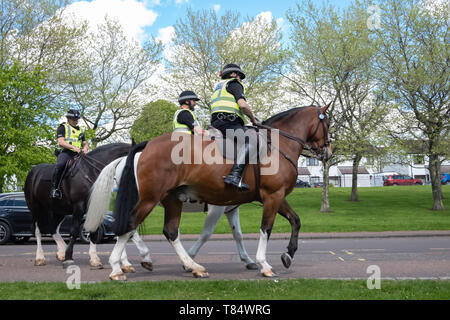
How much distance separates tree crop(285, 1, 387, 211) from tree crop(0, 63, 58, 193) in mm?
16790

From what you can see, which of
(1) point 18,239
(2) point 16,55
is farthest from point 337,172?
(1) point 18,239

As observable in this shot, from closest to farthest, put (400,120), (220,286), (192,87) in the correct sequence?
(220,286)
(400,120)
(192,87)

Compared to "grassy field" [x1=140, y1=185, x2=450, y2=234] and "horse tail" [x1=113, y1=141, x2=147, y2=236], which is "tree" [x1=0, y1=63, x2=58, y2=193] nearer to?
"grassy field" [x1=140, y1=185, x2=450, y2=234]

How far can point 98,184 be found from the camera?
7.43 m

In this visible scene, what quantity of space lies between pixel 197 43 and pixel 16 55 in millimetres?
13475

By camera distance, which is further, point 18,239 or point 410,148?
point 410,148

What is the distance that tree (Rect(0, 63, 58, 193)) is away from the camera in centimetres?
2400

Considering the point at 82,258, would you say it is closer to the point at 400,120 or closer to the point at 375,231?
the point at 375,231

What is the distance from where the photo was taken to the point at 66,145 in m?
9.16

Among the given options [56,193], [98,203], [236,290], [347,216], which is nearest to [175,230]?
[98,203]

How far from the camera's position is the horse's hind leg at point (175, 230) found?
719cm

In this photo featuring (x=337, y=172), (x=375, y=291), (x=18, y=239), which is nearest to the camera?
(x=375, y=291)

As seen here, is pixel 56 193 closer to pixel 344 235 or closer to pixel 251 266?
pixel 251 266

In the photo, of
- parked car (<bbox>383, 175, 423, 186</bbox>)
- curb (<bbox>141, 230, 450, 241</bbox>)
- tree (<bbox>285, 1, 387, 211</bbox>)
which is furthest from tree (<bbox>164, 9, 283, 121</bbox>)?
parked car (<bbox>383, 175, 423, 186</bbox>)
